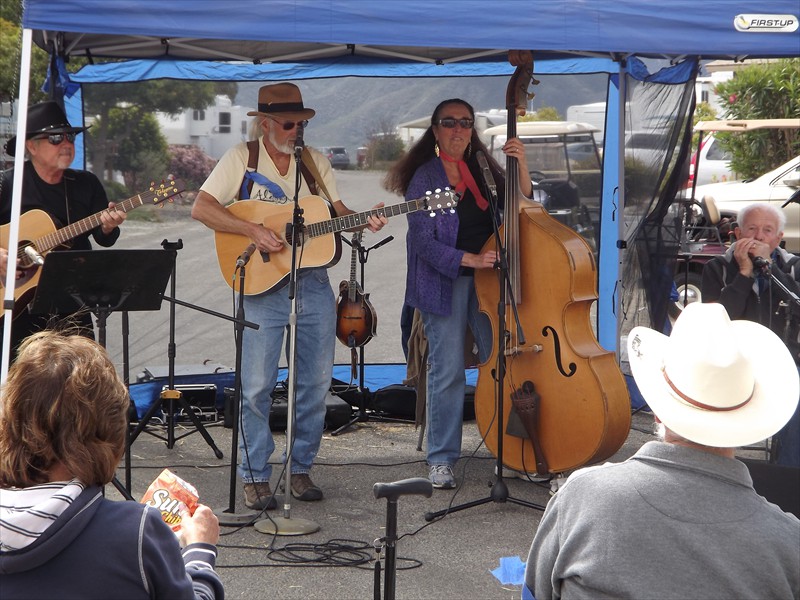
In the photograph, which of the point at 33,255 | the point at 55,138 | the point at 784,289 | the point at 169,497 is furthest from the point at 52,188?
the point at 784,289

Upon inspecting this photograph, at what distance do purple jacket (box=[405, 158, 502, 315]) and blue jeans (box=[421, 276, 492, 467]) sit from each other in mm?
77

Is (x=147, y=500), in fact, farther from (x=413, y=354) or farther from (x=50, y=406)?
(x=413, y=354)

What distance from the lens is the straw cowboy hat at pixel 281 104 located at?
5.00m

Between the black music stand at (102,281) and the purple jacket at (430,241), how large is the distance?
4.27 ft

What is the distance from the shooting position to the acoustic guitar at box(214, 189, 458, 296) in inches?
192

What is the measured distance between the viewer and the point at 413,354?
6074mm

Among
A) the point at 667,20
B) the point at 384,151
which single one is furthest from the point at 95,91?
the point at 667,20

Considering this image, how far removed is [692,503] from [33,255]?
353 cm

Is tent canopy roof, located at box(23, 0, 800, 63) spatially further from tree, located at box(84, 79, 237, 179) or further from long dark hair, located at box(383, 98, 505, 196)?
tree, located at box(84, 79, 237, 179)

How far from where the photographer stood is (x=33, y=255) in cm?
461

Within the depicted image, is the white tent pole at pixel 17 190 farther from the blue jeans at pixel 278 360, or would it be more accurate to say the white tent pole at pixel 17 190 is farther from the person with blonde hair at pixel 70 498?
the person with blonde hair at pixel 70 498

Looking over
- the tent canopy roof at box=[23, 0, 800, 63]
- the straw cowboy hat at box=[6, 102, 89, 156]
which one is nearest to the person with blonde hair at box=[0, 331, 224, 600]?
the tent canopy roof at box=[23, 0, 800, 63]

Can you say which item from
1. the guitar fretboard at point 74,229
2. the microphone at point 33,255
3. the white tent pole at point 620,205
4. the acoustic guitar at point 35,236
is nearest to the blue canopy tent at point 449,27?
the microphone at point 33,255

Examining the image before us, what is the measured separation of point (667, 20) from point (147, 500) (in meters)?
3.10
